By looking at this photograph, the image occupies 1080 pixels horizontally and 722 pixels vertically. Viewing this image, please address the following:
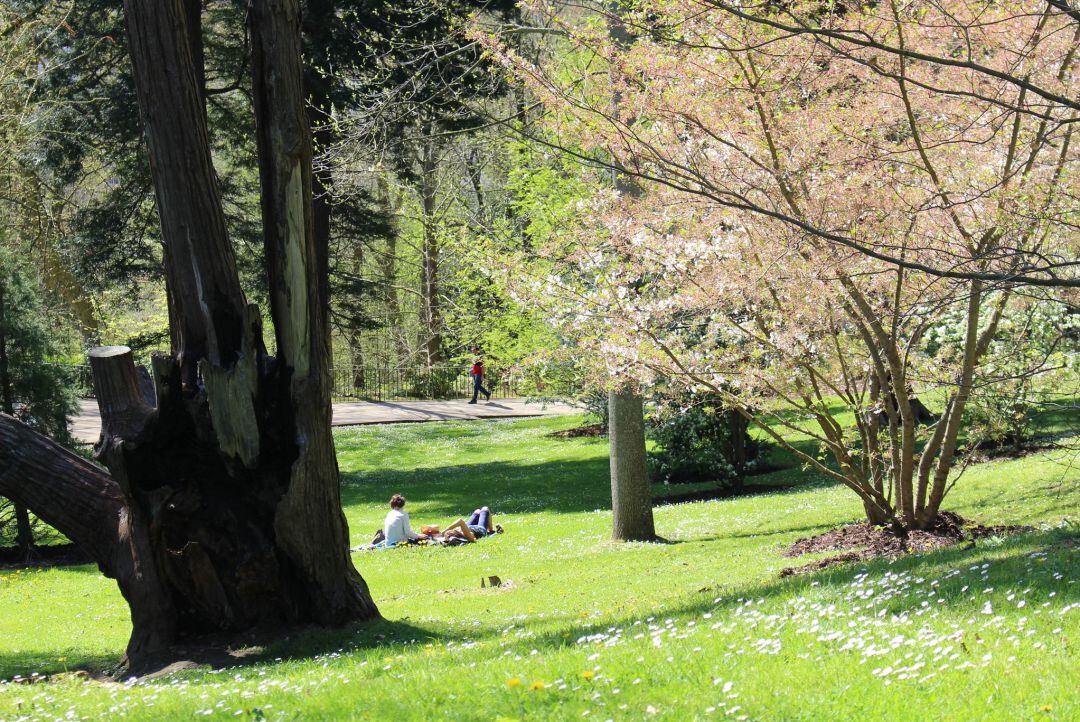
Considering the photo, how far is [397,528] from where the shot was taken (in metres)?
14.6

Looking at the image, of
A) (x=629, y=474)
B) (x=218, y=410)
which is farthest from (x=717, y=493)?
(x=218, y=410)

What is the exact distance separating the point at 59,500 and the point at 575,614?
13.5ft

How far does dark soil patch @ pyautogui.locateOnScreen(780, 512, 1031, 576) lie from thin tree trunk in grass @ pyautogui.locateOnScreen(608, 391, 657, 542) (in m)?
2.88

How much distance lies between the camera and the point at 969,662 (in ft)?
13.6

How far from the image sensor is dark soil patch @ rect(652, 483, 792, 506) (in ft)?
58.7

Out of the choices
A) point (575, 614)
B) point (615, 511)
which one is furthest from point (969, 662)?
point (615, 511)

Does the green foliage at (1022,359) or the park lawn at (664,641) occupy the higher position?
the green foliage at (1022,359)

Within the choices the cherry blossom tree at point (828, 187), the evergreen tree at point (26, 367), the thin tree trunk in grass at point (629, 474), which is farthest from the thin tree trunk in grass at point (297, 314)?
the evergreen tree at point (26, 367)

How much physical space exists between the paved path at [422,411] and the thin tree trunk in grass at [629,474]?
18.5 meters

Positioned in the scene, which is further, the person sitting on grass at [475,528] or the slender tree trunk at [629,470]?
the person sitting on grass at [475,528]

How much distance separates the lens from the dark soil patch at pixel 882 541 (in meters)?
8.73

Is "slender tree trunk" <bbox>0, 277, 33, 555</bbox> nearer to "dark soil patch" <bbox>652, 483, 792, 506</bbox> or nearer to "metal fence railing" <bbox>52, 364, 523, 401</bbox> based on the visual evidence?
"dark soil patch" <bbox>652, 483, 792, 506</bbox>

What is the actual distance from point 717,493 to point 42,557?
1156cm

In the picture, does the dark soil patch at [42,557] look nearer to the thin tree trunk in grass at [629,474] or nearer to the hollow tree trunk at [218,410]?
the thin tree trunk in grass at [629,474]
